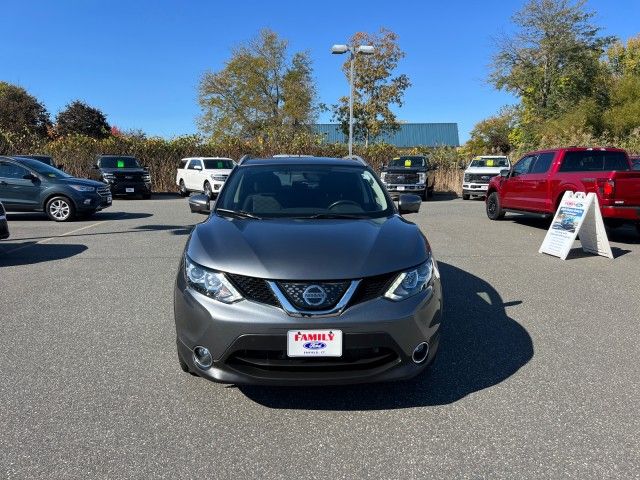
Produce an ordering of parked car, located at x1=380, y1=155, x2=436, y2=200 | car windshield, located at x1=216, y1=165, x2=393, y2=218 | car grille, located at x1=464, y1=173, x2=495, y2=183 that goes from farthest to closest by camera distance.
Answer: car grille, located at x1=464, y1=173, x2=495, y2=183 < parked car, located at x1=380, y1=155, x2=436, y2=200 < car windshield, located at x1=216, y1=165, x2=393, y2=218

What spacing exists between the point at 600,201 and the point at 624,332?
5747 mm

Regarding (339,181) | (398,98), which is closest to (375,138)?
(398,98)

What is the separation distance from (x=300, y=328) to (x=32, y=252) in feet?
24.6

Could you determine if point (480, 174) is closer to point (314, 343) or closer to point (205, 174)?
point (205, 174)

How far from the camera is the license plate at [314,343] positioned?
2854mm

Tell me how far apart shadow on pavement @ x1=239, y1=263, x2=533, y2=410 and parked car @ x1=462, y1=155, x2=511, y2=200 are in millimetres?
17675

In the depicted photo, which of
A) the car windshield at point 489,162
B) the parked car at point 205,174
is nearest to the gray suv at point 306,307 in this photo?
the parked car at point 205,174

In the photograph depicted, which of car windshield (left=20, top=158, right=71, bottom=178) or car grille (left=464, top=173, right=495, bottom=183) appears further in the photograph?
car grille (left=464, top=173, right=495, bottom=183)

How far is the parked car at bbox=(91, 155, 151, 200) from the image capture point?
21484mm

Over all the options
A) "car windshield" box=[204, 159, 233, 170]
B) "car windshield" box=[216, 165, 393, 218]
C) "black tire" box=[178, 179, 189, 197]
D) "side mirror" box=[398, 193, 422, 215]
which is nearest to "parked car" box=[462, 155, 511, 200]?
"car windshield" box=[204, 159, 233, 170]

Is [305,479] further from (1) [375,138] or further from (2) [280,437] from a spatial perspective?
(1) [375,138]

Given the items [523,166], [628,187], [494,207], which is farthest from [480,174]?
[628,187]

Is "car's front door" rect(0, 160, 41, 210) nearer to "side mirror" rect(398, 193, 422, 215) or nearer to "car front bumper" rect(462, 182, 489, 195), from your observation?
"side mirror" rect(398, 193, 422, 215)

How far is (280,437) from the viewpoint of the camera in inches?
114
